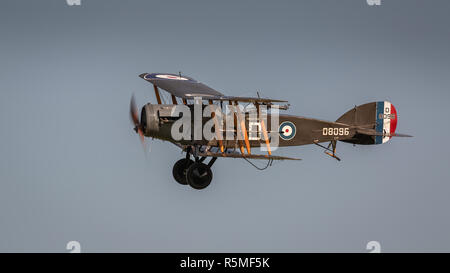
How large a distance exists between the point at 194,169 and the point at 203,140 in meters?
0.74

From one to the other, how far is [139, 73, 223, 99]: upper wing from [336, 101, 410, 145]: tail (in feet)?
12.9

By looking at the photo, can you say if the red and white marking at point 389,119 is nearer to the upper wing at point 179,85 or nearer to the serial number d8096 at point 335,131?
the serial number d8096 at point 335,131

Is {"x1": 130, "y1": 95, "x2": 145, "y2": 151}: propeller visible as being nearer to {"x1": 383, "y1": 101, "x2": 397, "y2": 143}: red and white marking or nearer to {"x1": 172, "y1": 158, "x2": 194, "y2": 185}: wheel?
{"x1": 172, "y1": 158, "x2": 194, "y2": 185}: wheel

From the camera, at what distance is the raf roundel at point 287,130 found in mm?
21281

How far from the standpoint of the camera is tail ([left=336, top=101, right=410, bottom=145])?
75.5ft

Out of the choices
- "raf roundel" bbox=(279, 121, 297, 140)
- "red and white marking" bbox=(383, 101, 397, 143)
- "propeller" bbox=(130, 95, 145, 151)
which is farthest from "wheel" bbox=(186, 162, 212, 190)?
"red and white marking" bbox=(383, 101, 397, 143)

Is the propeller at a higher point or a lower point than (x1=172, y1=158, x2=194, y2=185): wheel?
higher

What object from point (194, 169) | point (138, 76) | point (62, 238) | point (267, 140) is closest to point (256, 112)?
point (267, 140)

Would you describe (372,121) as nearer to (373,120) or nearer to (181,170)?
(373,120)

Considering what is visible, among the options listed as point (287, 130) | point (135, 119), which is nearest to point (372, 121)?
point (287, 130)

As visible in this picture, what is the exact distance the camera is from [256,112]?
2059 cm

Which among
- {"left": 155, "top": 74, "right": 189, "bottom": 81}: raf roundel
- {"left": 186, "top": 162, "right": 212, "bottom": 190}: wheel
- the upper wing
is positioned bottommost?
{"left": 186, "top": 162, "right": 212, "bottom": 190}: wheel

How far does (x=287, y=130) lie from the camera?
2138 cm

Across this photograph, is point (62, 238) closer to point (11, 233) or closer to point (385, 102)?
point (11, 233)
